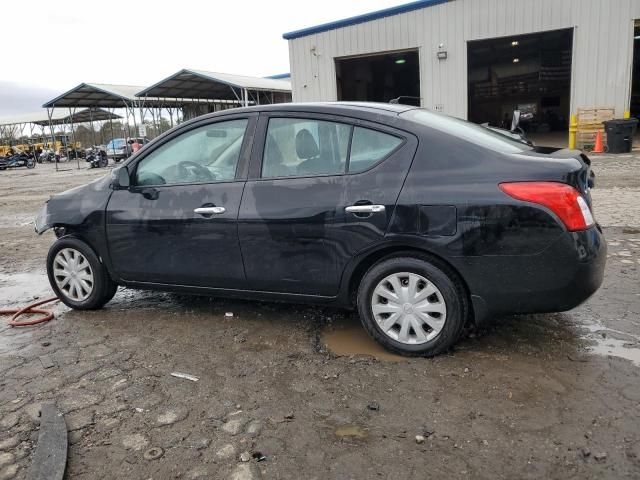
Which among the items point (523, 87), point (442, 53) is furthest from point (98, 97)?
point (523, 87)

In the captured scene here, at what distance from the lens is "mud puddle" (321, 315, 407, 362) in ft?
11.8

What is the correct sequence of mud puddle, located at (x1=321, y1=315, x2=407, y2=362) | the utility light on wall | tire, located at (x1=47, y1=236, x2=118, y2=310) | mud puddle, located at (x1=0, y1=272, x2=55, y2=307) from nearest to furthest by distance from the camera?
mud puddle, located at (x1=321, y1=315, x2=407, y2=362), tire, located at (x1=47, y1=236, x2=118, y2=310), mud puddle, located at (x1=0, y1=272, x2=55, y2=307), the utility light on wall

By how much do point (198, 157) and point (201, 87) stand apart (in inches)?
1065

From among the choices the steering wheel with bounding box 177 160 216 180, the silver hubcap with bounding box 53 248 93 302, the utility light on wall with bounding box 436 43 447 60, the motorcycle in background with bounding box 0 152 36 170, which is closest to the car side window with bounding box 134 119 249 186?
the steering wheel with bounding box 177 160 216 180

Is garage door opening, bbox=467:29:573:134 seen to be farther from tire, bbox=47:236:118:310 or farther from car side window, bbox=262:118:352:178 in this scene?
tire, bbox=47:236:118:310

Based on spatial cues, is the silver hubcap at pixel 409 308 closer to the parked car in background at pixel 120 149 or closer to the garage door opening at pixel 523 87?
the garage door opening at pixel 523 87

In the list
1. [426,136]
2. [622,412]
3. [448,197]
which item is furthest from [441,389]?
[426,136]

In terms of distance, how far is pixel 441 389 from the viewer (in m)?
3.08

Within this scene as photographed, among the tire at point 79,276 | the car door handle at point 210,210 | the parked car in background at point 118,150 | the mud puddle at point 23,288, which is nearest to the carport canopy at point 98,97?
the parked car in background at point 118,150

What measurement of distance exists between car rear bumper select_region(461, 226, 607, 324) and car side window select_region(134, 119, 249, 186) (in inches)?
74.7

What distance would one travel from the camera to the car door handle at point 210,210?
391cm

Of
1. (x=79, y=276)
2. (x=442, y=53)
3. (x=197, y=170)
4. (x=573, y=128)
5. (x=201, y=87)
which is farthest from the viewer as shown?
(x=201, y=87)

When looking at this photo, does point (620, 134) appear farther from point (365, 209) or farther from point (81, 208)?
point (81, 208)

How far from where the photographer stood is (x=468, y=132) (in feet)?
12.0
